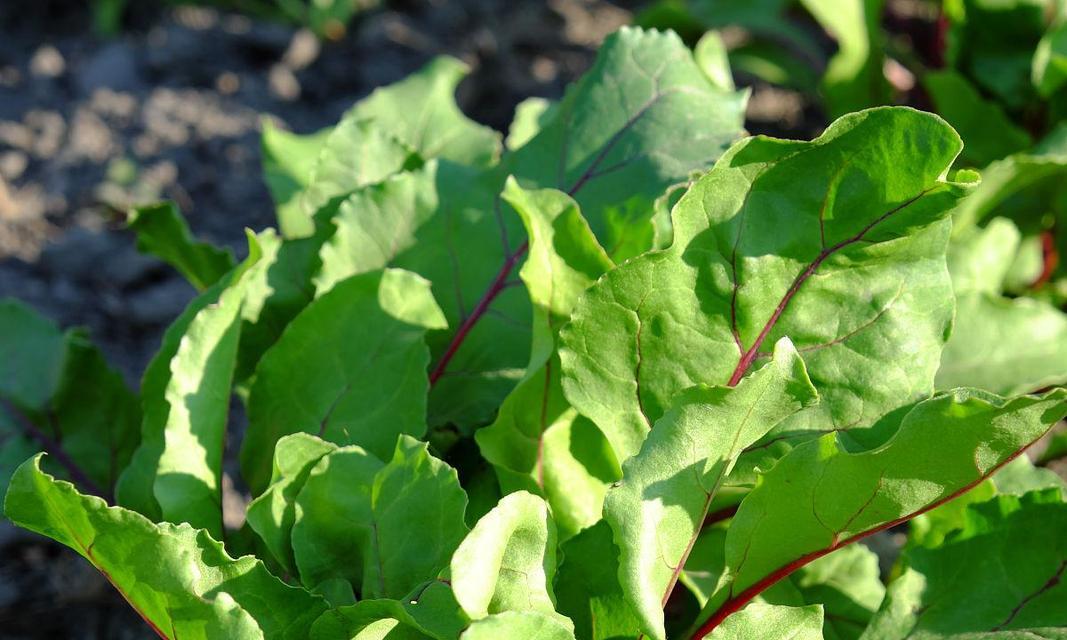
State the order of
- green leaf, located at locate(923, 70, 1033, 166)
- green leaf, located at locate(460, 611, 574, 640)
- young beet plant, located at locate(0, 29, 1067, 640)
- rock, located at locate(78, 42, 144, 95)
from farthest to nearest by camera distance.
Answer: rock, located at locate(78, 42, 144, 95) < green leaf, located at locate(923, 70, 1033, 166) < young beet plant, located at locate(0, 29, 1067, 640) < green leaf, located at locate(460, 611, 574, 640)

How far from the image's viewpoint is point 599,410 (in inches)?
50.6

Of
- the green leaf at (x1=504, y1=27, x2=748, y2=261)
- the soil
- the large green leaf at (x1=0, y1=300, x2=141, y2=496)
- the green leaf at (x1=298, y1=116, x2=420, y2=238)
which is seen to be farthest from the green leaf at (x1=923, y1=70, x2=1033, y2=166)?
the large green leaf at (x1=0, y1=300, x2=141, y2=496)

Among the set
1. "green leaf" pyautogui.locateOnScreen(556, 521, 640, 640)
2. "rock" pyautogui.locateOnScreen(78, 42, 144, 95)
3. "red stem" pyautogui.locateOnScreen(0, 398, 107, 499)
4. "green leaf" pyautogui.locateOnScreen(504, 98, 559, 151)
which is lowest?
"rock" pyautogui.locateOnScreen(78, 42, 144, 95)

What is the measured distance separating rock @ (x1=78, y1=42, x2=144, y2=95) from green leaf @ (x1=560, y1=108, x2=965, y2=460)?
2.34 meters

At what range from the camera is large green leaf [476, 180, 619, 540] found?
4.21ft

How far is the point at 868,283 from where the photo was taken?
1276 mm

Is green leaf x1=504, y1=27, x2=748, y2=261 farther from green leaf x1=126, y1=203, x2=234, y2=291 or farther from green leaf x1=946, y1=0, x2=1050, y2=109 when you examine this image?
green leaf x1=946, y1=0, x2=1050, y2=109

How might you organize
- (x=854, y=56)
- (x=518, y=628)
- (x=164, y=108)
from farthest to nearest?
1. (x=164, y=108)
2. (x=854, y=56)
3. (x=518, y=628)

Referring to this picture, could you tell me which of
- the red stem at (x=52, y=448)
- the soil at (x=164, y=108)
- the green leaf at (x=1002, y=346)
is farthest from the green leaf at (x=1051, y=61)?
the red stem at (x=52, y=448)

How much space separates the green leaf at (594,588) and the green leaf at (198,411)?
43 centimetres

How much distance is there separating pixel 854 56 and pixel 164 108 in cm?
179

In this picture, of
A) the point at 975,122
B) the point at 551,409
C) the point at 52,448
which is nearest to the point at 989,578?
the point at 551,409

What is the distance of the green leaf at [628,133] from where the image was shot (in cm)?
146

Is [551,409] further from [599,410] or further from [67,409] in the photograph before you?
[67,409]
